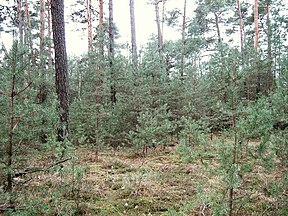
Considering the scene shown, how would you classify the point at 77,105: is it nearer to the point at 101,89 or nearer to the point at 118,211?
the point at 101,89

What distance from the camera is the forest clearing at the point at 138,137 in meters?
3.15

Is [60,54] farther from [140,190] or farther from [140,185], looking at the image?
[140,190]

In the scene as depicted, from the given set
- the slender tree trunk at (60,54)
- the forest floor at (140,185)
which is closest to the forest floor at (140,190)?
the forest floor at (140,185)

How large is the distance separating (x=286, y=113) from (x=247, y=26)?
22.9 m

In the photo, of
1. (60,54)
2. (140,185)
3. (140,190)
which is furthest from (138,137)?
(140,190)

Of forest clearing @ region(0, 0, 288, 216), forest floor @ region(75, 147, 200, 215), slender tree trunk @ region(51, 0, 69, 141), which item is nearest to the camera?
forest clearing @ region(0, 0, 288, 216)

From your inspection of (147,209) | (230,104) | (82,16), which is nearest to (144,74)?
(147,209)

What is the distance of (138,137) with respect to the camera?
814 centimetres

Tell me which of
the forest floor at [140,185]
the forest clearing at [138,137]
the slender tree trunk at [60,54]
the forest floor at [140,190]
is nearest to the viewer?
the forest clearing at [138,137]

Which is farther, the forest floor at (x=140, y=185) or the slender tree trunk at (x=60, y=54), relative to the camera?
the slender tree trunk at (x=60, y=54)

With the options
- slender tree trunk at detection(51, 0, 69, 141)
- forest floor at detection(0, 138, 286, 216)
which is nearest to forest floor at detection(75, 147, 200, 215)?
forest floor at detection(0, 138, 286, 216)

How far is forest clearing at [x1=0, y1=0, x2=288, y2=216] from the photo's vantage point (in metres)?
3.15

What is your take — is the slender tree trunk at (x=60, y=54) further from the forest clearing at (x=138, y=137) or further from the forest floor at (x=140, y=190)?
the forest floor at (x=140, y=190)

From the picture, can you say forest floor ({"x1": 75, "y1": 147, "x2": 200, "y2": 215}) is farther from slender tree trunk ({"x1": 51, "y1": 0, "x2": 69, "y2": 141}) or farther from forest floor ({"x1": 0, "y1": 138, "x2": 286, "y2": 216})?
slender tree trunk ({"x1": 51, "y1": 0, "x2": 69, "y2": 141})
